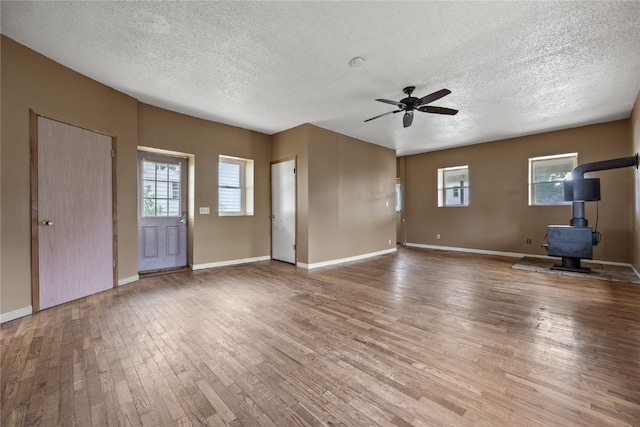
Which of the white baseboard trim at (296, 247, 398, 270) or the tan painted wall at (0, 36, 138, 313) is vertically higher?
the tan painted wall at (0, 36, 138, 313)

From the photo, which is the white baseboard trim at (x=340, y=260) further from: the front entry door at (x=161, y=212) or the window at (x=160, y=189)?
the window at (x=160, y=189)

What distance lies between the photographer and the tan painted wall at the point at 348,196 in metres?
5.26

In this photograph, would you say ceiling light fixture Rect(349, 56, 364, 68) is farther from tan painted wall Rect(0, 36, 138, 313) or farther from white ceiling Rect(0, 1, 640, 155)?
tan painted wall Rect(0, 36, 138, 313)

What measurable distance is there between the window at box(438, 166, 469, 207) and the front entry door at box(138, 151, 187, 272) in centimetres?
661

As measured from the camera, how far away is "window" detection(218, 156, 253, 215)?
5.32 metres

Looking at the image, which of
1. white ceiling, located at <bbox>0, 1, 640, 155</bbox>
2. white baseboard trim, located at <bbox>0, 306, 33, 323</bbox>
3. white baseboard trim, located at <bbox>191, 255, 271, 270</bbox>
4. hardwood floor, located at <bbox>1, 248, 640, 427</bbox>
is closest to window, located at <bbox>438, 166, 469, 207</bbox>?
white ceiling, located at <bbox>0, 1, 640, 155</bbox>

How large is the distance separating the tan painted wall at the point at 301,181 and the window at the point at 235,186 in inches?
39.0

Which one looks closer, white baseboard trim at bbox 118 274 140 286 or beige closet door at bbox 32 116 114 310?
beige closet door at bbox 32 116 114 310

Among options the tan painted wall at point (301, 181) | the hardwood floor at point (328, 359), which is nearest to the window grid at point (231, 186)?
the tan painted wall at point (301, 181)

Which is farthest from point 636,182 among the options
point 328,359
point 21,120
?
point 21,120

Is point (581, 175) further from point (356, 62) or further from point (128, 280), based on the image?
point (128, 280)

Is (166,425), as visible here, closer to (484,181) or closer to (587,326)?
(587,326)

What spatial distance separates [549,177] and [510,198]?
0.83m

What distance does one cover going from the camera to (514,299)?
328cm
